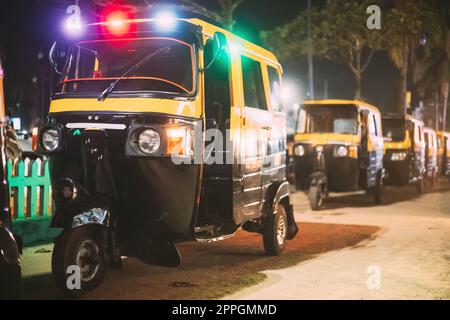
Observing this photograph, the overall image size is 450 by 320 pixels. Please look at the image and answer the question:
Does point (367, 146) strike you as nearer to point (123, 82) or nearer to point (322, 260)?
point (322, 260)

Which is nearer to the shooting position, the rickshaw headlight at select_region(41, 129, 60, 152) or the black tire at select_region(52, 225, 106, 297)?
the black tire at select_region(52, 225, 106, 297)

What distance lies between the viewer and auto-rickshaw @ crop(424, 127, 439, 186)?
79.8ft

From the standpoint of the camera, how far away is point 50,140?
685 centimetres

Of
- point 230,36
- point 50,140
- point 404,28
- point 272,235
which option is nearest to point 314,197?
point 272,235

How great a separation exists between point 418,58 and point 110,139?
33.5 m

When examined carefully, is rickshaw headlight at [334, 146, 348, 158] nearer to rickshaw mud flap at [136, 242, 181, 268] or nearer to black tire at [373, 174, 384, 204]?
black tire at [373, 174, 384, 204]

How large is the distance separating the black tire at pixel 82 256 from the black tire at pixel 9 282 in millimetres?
840

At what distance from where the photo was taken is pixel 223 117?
773 centimetres

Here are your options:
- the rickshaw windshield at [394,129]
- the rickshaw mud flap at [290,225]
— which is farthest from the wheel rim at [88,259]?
the rickshaw windshield at [394,129]

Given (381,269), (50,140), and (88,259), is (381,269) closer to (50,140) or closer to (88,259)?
(88,259)

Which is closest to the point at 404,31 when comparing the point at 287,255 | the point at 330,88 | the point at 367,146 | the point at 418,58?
the point at 418,58

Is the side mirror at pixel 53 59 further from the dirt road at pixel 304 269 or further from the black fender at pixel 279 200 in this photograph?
the black fender at pixel 279 200

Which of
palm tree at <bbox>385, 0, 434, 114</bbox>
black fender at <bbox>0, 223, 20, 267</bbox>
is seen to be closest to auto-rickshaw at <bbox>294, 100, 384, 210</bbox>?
black fender at <bbox>0, 223, 20, 267</bbox>

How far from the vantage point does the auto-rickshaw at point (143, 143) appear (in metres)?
6.52
